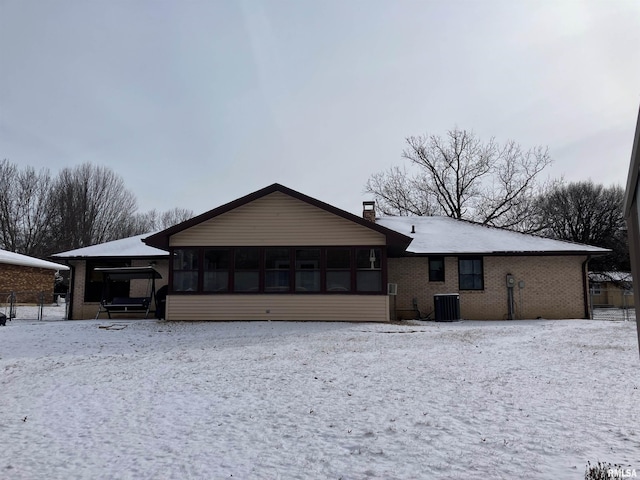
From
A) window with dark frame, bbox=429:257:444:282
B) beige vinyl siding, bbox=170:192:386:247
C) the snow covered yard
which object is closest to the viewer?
the snow covered yard

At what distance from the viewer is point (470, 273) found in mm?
19047

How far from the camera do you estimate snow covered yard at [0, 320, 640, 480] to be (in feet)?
13.6

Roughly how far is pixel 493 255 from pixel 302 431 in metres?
A: 15.4

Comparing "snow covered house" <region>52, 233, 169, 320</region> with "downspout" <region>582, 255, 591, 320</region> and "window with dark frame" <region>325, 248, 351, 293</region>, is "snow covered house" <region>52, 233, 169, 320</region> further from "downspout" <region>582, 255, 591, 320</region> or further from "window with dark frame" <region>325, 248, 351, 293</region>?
"downspout" <region>582, 255, 591, 320</region>

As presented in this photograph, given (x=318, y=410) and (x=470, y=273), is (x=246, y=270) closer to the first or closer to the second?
(x=470, y=273)

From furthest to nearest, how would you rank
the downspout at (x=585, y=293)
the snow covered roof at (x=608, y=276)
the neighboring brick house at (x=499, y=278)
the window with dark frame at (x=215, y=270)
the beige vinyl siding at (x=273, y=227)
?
the snow covered roof at (x=608, y=276) < the neighboring brick house at (x=499, y=278) < the downspout at (x=585, y=293) < the window with dark frame at (x=215, y=270) < the beige vinyl siding at (x=273, y=227)

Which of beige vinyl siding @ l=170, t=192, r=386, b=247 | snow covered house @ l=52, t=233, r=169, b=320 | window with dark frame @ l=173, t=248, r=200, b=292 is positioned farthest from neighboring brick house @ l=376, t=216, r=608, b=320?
snow covered house @ l=52, t=233, r=169, b=320

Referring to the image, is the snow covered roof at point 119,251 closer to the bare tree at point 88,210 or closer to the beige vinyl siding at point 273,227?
the beige vinyl siding at point 273,227

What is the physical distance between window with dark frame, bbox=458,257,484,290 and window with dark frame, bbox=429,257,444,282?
0.69m

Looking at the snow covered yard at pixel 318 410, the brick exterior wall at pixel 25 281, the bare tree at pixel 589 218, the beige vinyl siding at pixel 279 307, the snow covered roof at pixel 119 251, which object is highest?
the bare tree at pixel 589 218

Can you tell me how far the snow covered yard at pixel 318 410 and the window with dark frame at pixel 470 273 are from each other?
27.1 feet

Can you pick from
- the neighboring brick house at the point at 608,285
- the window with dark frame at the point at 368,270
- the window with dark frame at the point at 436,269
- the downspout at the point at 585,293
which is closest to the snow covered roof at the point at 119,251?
the window with dark frame at the point at 368,270

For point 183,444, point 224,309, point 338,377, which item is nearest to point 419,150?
point 224,309

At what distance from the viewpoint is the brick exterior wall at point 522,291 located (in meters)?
18.5
